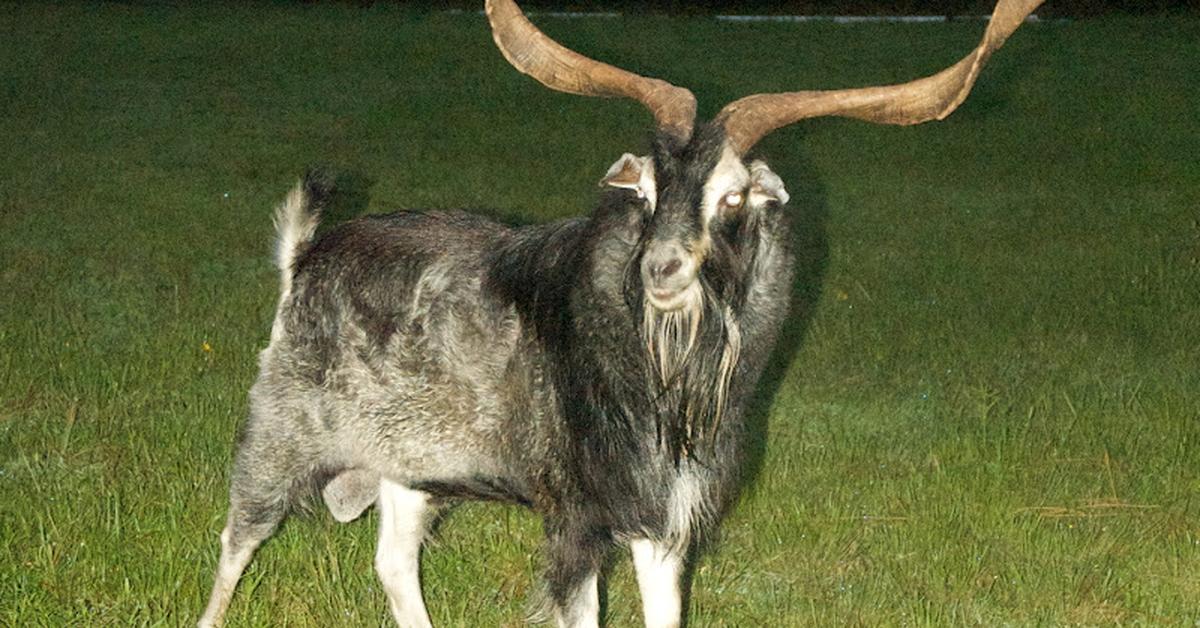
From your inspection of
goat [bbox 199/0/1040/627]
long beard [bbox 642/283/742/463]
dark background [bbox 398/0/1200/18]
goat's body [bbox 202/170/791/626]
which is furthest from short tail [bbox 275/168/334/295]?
dark background [bbox 398/0/1200/18]

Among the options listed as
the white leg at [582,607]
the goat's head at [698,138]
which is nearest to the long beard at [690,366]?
the goat's head at [698,138]

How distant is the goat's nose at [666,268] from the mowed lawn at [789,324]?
1.85 metres

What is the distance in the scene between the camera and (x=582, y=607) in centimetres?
509

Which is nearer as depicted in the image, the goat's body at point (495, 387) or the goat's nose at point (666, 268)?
the goat's nose at point (666, 268)

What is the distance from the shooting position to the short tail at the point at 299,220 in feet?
20.1

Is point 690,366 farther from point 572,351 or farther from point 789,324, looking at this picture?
point 789,324

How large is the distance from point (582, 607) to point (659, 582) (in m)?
0.32

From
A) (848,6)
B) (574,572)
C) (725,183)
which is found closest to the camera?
(725,183)

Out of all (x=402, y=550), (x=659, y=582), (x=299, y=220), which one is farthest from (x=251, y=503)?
(x=659, y=582)

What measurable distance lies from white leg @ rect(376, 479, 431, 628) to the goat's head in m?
1.56

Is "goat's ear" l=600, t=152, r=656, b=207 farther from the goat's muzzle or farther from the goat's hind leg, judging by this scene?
the goat's hind leg

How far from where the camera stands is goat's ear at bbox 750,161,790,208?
4.88 metres

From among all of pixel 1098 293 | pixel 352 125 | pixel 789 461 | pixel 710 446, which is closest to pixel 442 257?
pixel 710 446

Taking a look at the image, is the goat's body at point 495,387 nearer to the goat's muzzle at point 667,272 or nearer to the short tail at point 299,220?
the short tail at point 299,220
